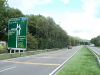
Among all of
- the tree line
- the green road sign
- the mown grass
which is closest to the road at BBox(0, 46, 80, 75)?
the mown grass

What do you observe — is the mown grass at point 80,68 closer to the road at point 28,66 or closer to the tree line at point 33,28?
the road at point 28,66

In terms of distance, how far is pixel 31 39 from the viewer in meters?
79.0

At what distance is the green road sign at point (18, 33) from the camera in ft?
147

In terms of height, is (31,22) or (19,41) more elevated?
(31,22)

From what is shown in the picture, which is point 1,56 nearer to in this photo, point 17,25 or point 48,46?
point 17,25

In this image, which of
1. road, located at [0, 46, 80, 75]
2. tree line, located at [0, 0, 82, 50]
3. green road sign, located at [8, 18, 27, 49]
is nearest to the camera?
road, located at [0, 46, 80, 75]

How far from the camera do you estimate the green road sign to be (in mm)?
44812

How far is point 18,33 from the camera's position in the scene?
1767 inches

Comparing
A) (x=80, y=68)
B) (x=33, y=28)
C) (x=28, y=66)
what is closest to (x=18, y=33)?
(x=28, y=66)

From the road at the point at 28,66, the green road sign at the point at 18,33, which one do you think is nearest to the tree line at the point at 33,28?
the green road sign at the point at 18,33

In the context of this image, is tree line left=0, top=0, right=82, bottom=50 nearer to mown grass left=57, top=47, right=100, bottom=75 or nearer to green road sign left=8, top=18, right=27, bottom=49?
green road sign left=8, top=18, right=27, bottom=49

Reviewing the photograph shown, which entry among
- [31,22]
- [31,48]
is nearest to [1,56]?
[31,48]

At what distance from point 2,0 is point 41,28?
38.1 m

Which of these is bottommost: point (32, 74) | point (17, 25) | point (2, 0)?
point (32, 74)
